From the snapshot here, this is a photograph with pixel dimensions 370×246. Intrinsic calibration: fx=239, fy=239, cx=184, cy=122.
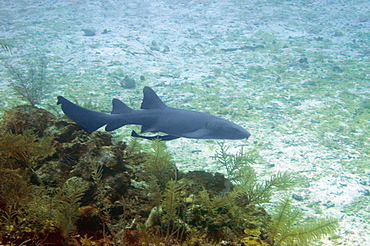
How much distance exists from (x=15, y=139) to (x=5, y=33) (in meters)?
14.3

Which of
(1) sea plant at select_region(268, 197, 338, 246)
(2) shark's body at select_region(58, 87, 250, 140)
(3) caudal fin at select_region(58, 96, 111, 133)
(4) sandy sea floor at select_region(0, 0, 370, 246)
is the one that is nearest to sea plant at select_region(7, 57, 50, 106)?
(4) sandy sea floor at select_region(0, 0, 370, 246)

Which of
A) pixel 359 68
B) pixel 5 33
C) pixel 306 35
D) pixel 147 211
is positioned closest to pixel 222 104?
pixel 147 211

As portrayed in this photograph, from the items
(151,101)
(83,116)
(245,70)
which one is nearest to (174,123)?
(151,101)

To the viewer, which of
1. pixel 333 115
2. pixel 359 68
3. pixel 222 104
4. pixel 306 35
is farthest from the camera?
pixel 306 35

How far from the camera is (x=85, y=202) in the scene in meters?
2.76

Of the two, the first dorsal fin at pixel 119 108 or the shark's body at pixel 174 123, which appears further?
the first dorsal fin at pixel 119 108

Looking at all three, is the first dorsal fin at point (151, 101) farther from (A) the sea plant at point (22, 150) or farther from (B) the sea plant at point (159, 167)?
(A) the sea plant at point (22, 150)

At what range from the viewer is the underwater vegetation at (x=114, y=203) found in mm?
2350

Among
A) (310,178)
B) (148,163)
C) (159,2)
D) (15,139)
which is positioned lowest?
(310,178)

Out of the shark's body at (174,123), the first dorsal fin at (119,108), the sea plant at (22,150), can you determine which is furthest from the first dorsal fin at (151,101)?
the sea plant at (22,150)

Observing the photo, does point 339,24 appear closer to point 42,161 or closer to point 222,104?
point 222,104

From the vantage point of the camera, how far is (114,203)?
2.77 metres

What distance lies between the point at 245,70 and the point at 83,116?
847 cm

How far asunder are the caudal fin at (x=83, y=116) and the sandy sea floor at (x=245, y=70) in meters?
2.12
